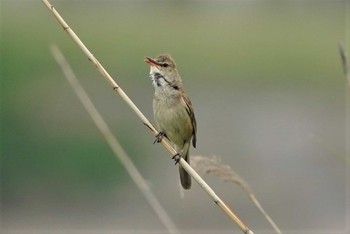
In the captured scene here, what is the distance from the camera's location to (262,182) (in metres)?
13.2

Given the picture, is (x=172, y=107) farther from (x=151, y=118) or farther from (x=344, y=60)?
(x=151, y=118)

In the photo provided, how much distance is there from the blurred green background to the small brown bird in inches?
129

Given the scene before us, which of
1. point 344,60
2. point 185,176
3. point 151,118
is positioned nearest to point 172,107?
point 185,176

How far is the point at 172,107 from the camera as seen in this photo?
5852 mm

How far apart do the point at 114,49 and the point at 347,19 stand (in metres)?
3.87

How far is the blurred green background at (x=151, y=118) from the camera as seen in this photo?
40.2ft

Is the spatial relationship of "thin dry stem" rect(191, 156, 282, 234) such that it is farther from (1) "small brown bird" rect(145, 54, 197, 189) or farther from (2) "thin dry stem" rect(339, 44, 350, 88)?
(1) "small brown bird" rect(145, 54, 197, 189)

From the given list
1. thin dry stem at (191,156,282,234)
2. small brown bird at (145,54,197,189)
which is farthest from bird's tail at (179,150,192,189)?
thin dry stem at (191,156,282,234)

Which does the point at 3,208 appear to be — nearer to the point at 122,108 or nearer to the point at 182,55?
the point at 122,108

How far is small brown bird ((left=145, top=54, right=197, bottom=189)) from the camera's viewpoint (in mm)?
5531

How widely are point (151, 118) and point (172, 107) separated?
22.5 feet

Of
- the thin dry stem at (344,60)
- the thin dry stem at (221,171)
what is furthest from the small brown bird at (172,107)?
the thin dry stem at (344,60)

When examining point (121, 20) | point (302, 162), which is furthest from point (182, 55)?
point (302, 162)

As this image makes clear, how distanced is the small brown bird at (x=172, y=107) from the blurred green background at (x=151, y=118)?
3283 mm
